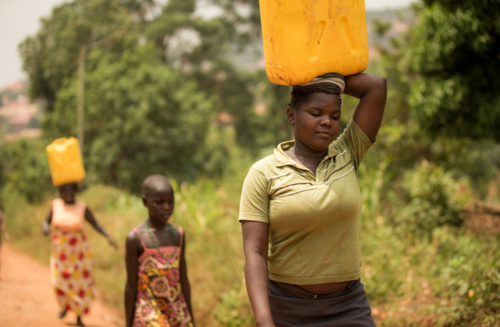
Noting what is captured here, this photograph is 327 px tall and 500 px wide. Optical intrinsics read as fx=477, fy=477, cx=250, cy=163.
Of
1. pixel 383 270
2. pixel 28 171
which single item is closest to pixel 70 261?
pixel 383 270

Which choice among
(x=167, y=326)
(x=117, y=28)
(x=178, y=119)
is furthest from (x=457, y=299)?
(x=117, y=28)

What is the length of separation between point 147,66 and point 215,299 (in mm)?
15902

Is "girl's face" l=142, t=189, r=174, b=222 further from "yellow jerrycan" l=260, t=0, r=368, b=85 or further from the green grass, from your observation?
the green grass

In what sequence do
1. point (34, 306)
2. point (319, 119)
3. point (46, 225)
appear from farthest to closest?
point (34, 306) → point (46, 225) → point (319, 119)

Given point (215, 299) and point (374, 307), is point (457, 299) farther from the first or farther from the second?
point (215, 299)

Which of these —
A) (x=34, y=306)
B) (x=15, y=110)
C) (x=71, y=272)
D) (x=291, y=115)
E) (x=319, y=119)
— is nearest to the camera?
(x=319, y=119)

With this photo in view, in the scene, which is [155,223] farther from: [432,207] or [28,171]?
[28,171]

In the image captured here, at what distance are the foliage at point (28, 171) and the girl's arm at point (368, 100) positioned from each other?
55.9ft

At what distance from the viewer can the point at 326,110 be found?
6.19ft

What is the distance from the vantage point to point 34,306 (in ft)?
19.2

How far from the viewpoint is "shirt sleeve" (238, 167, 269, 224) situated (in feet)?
5.98

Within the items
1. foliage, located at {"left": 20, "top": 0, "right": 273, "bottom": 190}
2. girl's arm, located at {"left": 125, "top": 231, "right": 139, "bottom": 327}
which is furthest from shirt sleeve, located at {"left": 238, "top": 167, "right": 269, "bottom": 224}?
foliage, located at {"left": 20, "top": 0, "right": 273, "bottom": 190}

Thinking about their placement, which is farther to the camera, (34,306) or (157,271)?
(34,306)

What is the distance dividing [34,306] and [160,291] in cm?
352
